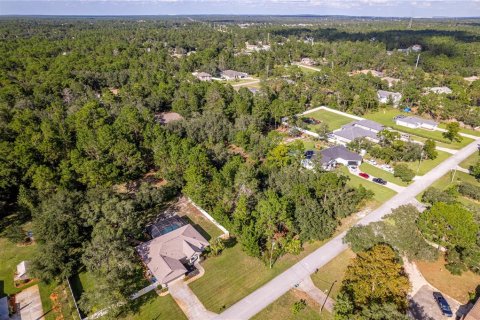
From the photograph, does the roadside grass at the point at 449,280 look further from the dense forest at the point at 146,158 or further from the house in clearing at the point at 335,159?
the house in clearing at the point at 335,159

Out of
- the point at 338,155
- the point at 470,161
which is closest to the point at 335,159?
the point at 338,155

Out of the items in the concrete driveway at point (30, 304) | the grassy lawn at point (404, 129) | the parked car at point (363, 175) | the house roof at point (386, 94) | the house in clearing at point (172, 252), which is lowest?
the grassy lawn at point (404, 129)

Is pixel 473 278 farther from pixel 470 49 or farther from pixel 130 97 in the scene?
pixel 470 49

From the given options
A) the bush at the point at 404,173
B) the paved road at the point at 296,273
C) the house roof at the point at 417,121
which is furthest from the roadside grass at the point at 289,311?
the house roof at the point at 417,121

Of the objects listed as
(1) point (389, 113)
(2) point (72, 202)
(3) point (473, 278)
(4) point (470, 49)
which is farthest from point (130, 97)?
(4) point (470, 49)

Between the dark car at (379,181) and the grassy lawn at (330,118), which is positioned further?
the grassy lawn at (330,118)

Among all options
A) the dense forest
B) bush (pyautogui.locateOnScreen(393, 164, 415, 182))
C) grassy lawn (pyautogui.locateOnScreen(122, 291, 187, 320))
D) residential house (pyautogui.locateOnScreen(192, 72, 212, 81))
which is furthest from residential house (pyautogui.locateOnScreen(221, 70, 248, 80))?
grassy lawn (pyautogui.locateOnScreen(122, 291, 187, 320))

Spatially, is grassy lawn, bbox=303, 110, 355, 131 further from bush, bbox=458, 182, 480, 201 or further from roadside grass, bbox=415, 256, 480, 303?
roadside grass, bbox=415, 256, 480, 303
